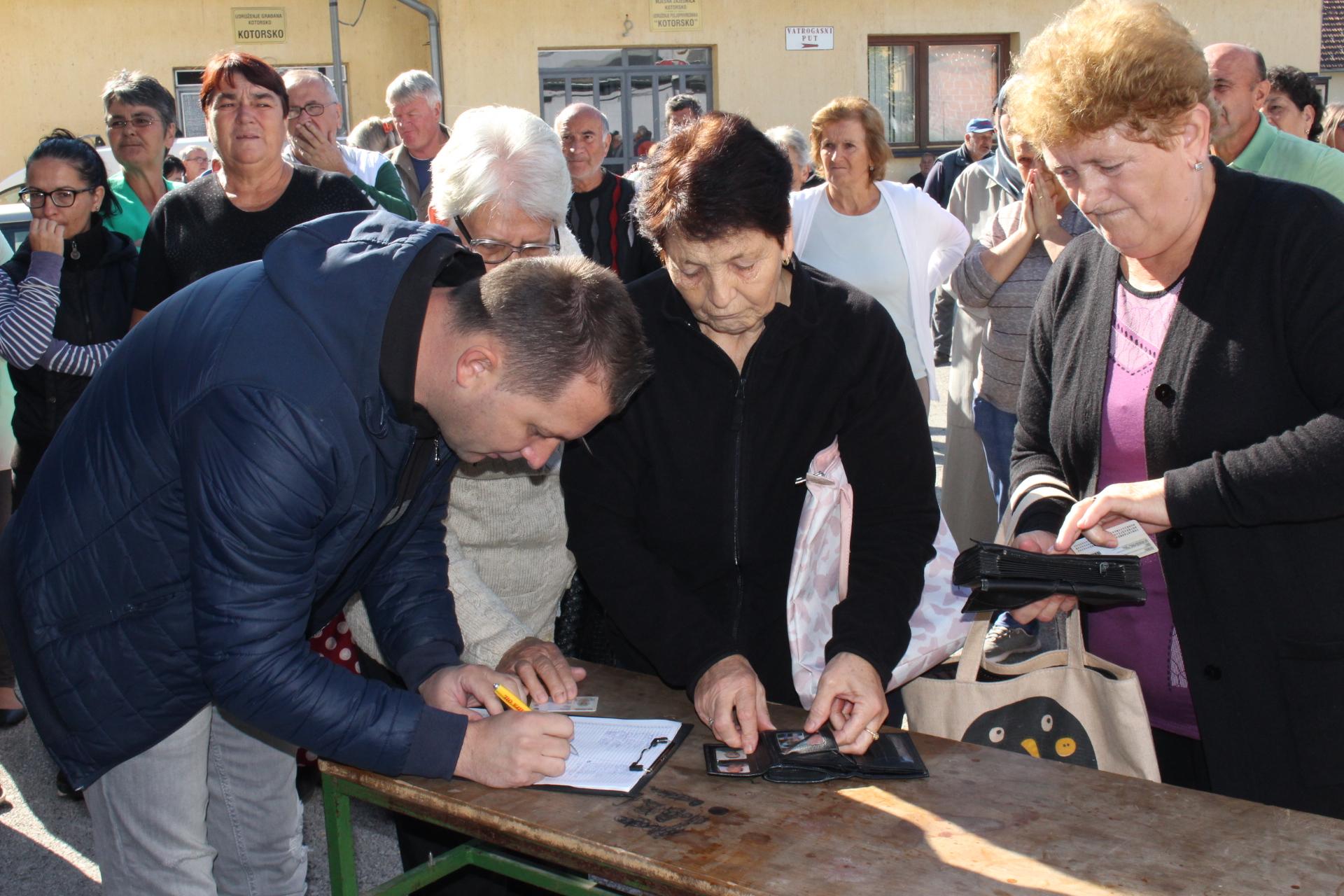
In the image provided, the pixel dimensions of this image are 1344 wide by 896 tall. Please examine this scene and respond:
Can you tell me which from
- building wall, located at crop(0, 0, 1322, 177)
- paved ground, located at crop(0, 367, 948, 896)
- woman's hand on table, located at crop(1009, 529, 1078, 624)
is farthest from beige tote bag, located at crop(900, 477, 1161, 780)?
building wall, located at crop(0, 0, 1322, 177)

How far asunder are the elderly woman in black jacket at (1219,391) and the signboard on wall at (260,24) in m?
15.0

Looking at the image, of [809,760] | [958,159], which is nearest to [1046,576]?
[809,760]

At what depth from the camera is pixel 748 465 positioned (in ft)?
6.75

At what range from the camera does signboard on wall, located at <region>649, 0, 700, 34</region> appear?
47.4 feet

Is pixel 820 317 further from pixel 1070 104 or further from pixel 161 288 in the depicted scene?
pixel 161 288

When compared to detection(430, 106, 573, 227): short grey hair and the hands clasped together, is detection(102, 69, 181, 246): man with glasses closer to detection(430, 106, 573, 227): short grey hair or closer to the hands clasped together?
detection(430, 106, 573, 227): short grey hair

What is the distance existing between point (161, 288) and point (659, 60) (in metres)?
12.2

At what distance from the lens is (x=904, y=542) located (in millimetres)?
2074

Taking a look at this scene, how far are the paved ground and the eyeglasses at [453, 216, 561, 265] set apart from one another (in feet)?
4.85

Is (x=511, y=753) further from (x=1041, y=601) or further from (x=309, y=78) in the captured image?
(x=309, y=78)

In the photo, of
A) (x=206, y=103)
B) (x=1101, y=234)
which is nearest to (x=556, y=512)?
(x=1101, y=234)

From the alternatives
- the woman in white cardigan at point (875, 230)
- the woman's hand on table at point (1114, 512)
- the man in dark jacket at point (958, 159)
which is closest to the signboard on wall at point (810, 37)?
the man in dark jacket at point (958, 159)

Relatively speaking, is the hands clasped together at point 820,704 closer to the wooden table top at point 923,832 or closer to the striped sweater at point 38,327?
the wooden table top at point 923,832

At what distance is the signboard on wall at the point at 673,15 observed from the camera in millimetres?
14445
